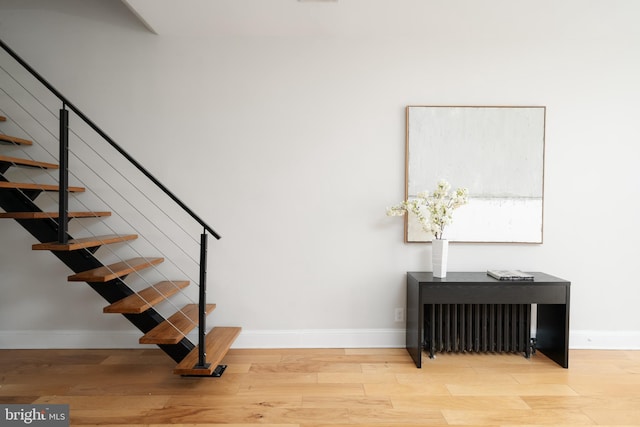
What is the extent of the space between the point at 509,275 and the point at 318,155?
1731mm

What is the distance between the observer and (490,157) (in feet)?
11.3

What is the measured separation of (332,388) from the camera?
8.92 feet

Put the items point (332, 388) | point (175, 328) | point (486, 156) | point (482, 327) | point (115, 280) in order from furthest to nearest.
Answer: point (486, 156), point (482, 327), point (115, 280), point (175, 328), point (332, 388)

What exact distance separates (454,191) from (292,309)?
163cm

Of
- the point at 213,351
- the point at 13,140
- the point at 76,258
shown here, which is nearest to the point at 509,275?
the point at 213,351

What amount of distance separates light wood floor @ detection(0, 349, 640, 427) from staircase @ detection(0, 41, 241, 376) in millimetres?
190

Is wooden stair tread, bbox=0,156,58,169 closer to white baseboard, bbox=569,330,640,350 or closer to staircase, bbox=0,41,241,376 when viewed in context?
staircase, bbox=0,41,241,376

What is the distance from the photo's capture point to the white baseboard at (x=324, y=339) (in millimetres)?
3424

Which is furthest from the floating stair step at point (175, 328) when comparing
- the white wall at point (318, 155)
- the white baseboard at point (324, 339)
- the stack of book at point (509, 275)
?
the stack of book at point (509, 275)

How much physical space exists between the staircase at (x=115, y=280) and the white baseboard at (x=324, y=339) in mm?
324

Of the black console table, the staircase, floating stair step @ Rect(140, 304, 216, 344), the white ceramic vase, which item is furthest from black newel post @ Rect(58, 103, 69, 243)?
the white ceramic vase

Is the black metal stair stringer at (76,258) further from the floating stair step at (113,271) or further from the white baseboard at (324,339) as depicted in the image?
the white baseboard at (324,339)

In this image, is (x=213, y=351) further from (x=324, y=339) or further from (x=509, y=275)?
(x=509, y=275)

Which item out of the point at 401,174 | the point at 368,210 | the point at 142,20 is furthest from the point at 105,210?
the point at 401,174
